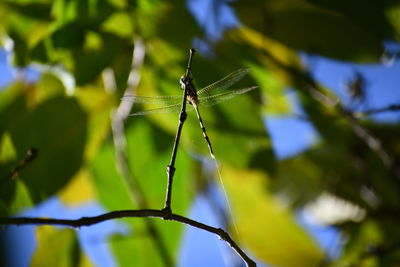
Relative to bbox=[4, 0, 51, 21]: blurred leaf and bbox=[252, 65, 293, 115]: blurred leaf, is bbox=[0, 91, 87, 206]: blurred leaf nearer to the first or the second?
bbox=[4, 0, 51, 21]: blurred leaf

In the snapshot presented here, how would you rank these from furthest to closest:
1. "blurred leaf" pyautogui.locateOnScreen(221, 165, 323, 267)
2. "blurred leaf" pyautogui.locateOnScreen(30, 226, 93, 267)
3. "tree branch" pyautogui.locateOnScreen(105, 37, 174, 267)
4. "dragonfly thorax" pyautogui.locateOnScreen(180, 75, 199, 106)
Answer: "blurred leaf" pyautogui.locateOnScreen(221, 165, 323, 267) → "tree branch" pyautogui.locateOnScreen(105, 37, 174, 267) → "blurred leaf" pyautogui.locateOnScreen(30, 226, 93, 267) → "dragonfly thorax" pyautogui.locateOnScreen(180, 75, 199, 106)

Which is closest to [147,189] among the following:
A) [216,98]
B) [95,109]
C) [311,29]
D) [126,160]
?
[126,160]

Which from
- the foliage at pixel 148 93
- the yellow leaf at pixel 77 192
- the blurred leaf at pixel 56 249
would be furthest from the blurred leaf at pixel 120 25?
the yellow leaf at pixel 77 192

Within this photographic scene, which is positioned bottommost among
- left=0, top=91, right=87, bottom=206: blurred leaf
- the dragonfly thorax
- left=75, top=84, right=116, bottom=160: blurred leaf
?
the dragonfly thorax

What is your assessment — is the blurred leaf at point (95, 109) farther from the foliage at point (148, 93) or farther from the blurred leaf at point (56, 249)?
the blurred leaf at point (56, 249)

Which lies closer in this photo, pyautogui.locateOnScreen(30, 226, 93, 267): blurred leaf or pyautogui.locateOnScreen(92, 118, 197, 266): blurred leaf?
pyautogui.locateOnScreen(30, 226, 93, 267): blurred leaf

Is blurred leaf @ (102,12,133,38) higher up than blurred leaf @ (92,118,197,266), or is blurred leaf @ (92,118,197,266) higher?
blurred leaf @ (102,12,133,38)

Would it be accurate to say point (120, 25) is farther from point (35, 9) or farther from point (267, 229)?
point (267, 229)

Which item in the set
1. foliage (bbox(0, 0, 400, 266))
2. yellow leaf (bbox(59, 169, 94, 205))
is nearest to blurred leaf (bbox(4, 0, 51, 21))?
foliage (bbox(0, 0, 400, 266))
